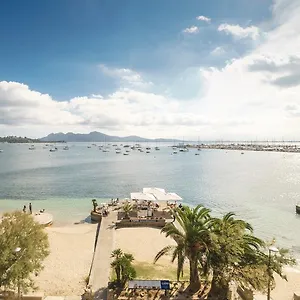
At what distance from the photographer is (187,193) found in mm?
53531

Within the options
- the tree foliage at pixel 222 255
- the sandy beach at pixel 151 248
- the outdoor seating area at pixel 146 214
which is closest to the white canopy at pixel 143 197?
the outdoor seating area at pixel 146 214

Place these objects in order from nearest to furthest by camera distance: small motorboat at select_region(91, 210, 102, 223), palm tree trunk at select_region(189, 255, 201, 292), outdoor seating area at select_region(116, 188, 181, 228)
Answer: palm tree trunk at select_region(189, 255, 201, 292), outdoor seating area at select_region(116, 188, 181, 228), small motorboat at select_region(91, 210, 102, 223)

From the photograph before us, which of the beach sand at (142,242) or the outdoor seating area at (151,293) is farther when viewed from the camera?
the beach sand at (142,242)

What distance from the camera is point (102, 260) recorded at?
18.2 meters

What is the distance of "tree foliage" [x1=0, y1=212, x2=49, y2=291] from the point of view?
1152 centimetres

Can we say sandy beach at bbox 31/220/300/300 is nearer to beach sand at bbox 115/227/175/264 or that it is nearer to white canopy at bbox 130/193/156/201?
beach sand at bbox 115/227/175/264

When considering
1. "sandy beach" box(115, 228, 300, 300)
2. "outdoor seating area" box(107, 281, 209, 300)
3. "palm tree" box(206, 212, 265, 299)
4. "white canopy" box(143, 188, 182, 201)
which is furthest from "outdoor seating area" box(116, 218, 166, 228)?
"palm tree" box(206, 212, 265, 299)

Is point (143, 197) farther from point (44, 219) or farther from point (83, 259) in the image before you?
point (44, 219)

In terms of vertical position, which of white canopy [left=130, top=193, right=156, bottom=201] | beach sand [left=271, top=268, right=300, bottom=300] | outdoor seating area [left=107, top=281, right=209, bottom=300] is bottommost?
beach sand [left=271, top=268, right=300, bottom=300]

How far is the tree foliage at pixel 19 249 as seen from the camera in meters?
11.5

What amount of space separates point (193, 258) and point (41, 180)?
6008cm

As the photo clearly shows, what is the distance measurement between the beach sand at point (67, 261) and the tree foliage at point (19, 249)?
11.4 feet

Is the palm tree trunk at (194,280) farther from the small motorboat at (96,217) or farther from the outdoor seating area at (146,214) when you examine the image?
the small motorboat at (96,217)

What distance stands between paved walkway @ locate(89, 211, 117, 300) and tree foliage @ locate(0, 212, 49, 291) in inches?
136
